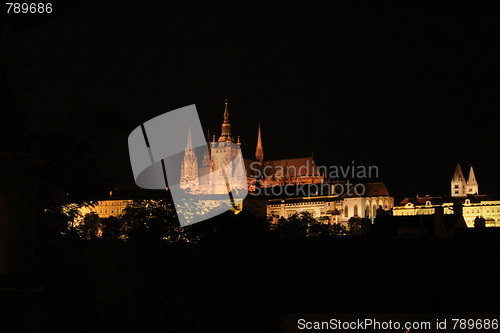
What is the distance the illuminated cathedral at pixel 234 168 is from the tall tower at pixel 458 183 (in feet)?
114

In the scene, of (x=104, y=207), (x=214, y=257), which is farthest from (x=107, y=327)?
(x=104, y=207)

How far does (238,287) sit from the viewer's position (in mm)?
15820

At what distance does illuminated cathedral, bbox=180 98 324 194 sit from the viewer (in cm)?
17262

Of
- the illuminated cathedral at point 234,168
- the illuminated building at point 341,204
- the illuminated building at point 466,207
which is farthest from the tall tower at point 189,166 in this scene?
the illuminated building at point 466,207

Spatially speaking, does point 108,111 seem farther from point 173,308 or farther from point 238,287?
point 238,287

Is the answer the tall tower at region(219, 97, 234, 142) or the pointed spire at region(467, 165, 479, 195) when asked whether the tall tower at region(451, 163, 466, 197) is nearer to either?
the pointed spire at region(467, 165, 479, 195)

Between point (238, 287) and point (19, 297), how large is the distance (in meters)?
9.98

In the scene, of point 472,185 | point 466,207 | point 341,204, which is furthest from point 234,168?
point 472,185

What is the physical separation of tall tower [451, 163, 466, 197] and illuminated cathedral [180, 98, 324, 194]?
114 ft

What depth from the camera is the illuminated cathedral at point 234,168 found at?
172625 mm

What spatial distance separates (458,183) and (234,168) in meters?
56.5

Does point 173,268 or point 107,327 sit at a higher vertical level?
point 173,268

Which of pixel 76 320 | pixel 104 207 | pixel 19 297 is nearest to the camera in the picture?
pixel 19 297

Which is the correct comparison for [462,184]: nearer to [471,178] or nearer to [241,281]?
[471,178]
